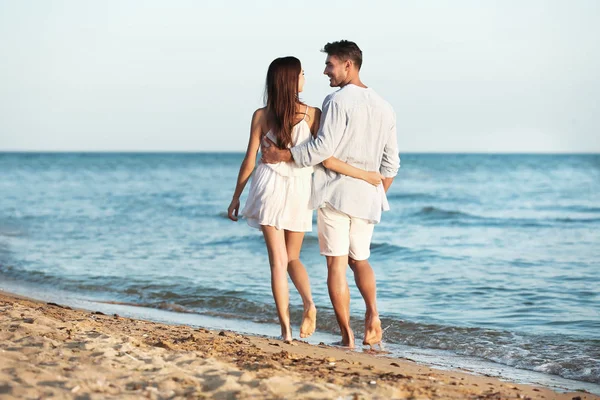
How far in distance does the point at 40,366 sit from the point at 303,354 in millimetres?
1513

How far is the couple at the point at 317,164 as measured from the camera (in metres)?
4.64

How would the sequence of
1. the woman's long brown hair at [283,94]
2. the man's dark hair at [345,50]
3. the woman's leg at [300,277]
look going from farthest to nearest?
the woman's leg at [300,277] < the man's dark hair at [345,50] < the woman's long brown hair at [283,94]

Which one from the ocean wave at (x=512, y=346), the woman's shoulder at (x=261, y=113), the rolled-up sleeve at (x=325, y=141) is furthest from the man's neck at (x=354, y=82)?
the ocean wave at (x=512, y=346)

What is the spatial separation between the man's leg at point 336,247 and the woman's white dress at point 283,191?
0.64 ft

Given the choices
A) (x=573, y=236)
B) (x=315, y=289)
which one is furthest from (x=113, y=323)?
(x=573, y=236)

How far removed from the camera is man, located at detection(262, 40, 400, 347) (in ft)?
15.3

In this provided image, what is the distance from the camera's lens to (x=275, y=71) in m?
4.59

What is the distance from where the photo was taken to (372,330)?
205 inches

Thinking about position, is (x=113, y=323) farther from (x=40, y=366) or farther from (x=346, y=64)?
(x=346, y=64)

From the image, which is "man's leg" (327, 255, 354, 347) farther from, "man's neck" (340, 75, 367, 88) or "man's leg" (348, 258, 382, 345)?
"man's neck" (340, 75, 367, 88)

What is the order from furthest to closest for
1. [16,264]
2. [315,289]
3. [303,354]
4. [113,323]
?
[16,264]
[315,289]
[113,323]
[303,354]

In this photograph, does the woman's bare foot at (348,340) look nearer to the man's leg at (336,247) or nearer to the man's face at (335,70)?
the man's leg at (336,247)

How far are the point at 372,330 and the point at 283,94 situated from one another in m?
1.76

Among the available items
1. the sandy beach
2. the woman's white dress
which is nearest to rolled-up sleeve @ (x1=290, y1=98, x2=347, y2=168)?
the woman's white dress
